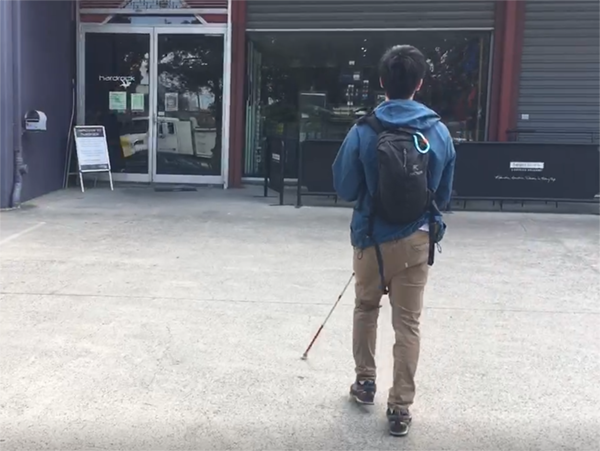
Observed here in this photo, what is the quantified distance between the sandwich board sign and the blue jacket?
8.83m

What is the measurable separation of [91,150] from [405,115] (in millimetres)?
9260

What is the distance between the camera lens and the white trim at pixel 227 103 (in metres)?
12.1

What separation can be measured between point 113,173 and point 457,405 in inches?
386

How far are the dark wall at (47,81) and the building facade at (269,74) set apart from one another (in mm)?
40

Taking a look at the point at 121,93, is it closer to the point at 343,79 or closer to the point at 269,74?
the point at 269,74

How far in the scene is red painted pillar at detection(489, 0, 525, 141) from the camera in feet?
37.3

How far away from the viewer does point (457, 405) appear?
407 centimetres

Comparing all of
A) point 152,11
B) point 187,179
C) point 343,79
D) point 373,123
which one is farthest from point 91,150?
point 373,123

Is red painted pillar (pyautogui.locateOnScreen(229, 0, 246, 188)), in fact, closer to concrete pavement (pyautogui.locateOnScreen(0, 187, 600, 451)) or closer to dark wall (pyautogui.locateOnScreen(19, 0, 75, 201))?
dark wall (pyautogui.locateOnScreen(19, 0, 75, 201))

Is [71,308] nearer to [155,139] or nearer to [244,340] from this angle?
[244,340]

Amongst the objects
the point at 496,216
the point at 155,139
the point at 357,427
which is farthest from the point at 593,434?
the point at 155,139

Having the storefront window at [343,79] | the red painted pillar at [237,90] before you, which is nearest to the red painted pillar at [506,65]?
the storefront window at [343,79]

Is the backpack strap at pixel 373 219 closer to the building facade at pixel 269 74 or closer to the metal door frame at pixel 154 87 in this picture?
the building facade at pixel 269 74

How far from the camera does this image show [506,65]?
1148cm
